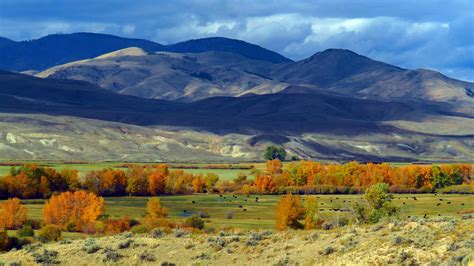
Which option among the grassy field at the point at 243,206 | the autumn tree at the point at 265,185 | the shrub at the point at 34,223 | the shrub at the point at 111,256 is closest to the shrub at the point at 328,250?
the shrub at the point at 111,256

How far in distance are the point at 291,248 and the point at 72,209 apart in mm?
74221

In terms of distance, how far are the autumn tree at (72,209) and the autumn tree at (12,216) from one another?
3220 millimetres

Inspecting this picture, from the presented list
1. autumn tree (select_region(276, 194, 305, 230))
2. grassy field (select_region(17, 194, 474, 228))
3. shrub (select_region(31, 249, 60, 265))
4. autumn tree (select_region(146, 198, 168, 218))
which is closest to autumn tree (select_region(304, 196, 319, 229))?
autumn tree (select_region(276, 194, 305, 230))

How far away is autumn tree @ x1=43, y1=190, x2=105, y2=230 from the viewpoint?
108 m

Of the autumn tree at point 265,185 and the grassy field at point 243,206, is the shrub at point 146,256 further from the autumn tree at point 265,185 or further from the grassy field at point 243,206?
the autumn tree at point 265,185

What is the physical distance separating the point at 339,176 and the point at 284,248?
472 feet

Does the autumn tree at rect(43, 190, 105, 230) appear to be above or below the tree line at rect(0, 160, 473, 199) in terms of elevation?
below

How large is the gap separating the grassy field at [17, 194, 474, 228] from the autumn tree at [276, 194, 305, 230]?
3074 mm

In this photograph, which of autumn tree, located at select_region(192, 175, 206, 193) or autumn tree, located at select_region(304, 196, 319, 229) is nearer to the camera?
autumn tree, located at select_region(304, 196, 319, 229)

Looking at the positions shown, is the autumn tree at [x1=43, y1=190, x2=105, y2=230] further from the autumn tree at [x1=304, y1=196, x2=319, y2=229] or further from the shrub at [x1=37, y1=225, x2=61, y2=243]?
the autumn tree at [x1=304, y1=196, x2=319, y2=229]

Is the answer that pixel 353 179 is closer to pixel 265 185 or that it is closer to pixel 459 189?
pixel 265 185

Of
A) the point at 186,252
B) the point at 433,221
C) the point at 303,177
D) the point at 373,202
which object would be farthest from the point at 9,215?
the point at 303,177

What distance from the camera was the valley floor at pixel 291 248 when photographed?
39375 mm

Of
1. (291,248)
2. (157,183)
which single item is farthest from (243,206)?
(291,248)
